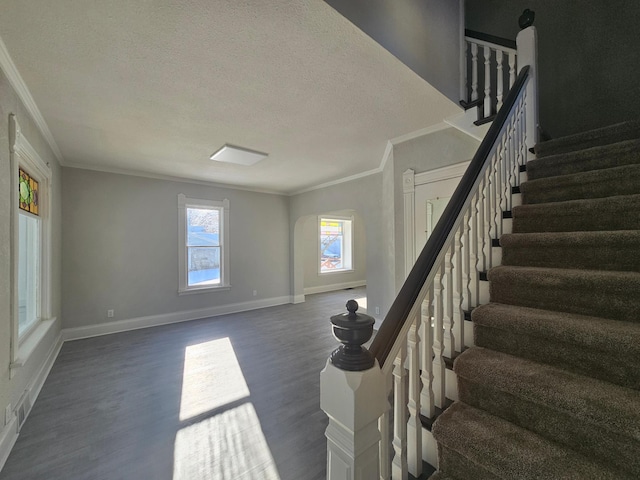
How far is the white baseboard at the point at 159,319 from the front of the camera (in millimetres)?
3956

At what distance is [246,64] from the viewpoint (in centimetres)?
184

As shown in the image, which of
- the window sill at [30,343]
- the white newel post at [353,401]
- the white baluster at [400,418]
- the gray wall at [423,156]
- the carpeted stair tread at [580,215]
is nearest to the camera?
the white newel post at [353,401]

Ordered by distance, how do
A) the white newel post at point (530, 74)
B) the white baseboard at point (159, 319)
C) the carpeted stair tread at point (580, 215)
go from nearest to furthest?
the carpeted stair tread at point (580, 215)
the white newel post at point (530, 74)
the white baseboard at point (159, 319)

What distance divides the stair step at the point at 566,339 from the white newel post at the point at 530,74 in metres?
1.75

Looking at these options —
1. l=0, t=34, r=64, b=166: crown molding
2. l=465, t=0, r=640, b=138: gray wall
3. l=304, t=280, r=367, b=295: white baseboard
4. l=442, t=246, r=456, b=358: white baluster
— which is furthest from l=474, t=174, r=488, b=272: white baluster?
l=304, t=280, r=367, b=295: white baseboard

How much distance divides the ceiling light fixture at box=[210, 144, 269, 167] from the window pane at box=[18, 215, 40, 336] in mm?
2024

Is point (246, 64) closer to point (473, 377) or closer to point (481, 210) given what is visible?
point (481, 210)

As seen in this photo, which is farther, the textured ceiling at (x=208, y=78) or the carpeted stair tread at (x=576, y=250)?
the textured ceiling at (x=208, y=78)

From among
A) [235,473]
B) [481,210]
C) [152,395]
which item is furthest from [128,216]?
[481,210]

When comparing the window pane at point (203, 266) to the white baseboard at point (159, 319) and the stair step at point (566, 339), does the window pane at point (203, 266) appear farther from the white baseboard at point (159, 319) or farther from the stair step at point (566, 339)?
the stair step at point (566, 339)

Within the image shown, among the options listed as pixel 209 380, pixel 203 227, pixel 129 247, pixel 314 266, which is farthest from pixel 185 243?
pixel 314 266

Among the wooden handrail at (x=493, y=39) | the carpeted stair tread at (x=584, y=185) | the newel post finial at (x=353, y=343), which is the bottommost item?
the newel post finial at (x=353, y=343)

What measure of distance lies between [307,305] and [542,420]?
5.30 metres

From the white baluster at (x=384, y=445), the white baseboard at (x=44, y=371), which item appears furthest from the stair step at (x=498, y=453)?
the white baseboard at (x=44, y=371)
